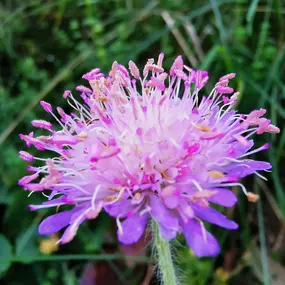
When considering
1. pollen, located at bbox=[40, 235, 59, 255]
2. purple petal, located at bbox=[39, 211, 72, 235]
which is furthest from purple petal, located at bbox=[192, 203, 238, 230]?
pollen, located at bbox=[40, 235, 59, 255]

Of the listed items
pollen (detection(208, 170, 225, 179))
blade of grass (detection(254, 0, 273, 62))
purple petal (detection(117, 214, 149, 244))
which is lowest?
purple petal (detection(117, 214, 149, 244))

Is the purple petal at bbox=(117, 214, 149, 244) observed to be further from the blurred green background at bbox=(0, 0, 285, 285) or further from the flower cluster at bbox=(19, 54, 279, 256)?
the blurred green background at bbox=(0, 0, 285, 285)

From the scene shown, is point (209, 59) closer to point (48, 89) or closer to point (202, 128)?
point (48, 89)

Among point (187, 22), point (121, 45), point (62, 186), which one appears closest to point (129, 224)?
point (62, 186)

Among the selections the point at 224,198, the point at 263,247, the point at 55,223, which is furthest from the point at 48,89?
the point at 224,198

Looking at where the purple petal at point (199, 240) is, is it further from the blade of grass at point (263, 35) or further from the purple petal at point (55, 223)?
the blade of grass at point (263, 35)

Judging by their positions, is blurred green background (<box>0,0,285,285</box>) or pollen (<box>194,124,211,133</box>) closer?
pollen (<box>194,124,211,133</box>)

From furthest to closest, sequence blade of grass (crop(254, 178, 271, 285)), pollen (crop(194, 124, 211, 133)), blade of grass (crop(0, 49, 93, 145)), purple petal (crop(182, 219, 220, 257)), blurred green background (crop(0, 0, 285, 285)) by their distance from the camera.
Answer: blade of grass (crop(0, 49, 93, 145))
blurred green background (crop(0, 0, 285, 285))
blade of grass (crop(254, 178, 271, 285))
pollen (crop(194, 124, 211, 133))
purple petal (crop(182, 219, 220, 257))
